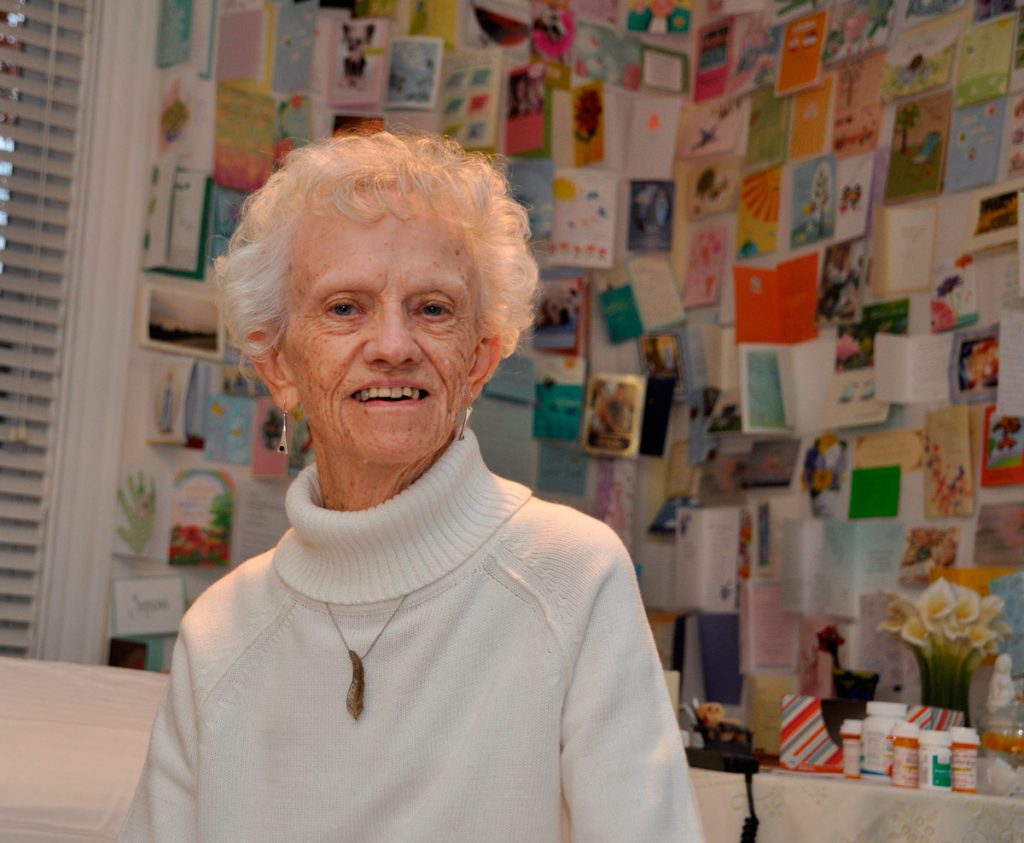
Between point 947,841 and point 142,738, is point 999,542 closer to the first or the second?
point 947,841

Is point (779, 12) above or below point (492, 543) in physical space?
above

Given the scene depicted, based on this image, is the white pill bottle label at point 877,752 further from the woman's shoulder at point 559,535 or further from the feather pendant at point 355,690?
the feather pendant at point 355,690

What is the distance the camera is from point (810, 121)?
11.5ft

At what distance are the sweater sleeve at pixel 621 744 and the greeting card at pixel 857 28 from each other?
7.70 ft

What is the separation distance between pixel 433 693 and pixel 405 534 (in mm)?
157

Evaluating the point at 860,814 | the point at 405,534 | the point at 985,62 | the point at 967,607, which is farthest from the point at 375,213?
the point at 985,62

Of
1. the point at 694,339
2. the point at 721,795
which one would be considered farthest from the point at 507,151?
the point at 721,795

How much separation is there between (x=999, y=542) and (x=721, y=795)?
1.12 metres

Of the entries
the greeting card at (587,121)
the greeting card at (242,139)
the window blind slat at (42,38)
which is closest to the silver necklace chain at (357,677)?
the greeting card at (242,139)

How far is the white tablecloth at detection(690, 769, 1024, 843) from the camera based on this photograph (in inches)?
75.2

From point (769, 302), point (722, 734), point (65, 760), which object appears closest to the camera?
point (65, 760)

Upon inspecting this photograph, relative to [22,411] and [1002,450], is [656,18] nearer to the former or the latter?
[1002,450]

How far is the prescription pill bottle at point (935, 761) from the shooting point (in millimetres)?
2100

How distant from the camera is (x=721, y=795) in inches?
80.1
